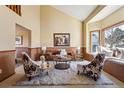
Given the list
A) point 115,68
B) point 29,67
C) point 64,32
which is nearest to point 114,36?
point 115,68

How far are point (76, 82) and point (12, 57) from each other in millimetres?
2746

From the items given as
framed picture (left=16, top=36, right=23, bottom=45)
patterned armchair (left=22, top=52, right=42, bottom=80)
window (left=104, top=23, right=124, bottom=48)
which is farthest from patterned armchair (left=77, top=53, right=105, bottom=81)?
framed picture (left=16, top=36, right=23, bottom=45)

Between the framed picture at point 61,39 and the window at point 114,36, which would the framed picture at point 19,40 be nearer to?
the framed picture at point 61,39

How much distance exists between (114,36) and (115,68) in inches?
119

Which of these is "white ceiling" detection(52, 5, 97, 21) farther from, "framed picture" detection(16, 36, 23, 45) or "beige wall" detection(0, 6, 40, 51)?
"framed picture" detection(16, 36, 23, 45)

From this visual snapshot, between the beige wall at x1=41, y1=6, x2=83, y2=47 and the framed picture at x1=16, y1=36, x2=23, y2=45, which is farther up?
the beige wall at x1=41, y1=6, x2=83, y2=47

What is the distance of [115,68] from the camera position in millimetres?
5133

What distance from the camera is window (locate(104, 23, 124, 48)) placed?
280 inches

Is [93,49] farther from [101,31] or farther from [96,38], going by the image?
[101,31]

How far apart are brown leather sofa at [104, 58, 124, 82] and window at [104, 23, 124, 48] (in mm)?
1659

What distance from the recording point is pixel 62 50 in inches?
399

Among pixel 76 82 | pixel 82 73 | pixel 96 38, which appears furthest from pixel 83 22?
pixel 76 82

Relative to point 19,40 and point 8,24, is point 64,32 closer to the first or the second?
point 19,40

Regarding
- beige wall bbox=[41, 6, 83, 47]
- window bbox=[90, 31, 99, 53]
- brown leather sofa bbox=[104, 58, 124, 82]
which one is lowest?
brown leather sofa bbox=[104, 58, 124, 82]
